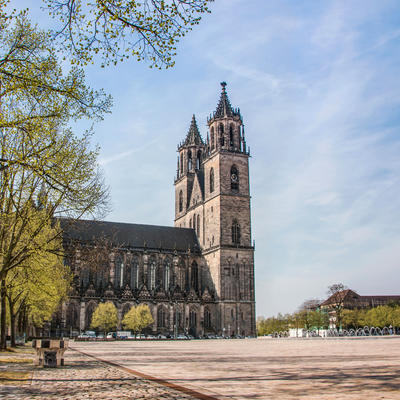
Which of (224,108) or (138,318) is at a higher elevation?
(224,108)

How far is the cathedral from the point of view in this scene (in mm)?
76500

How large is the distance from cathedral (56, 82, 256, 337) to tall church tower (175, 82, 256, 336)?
158 millimetres

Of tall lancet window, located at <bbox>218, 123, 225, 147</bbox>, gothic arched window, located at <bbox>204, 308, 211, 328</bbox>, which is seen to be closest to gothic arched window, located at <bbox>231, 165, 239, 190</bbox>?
tall lancet window, located at <bbox>218, 123, 225, 147</bbox>

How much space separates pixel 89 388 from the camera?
1053 centimetres

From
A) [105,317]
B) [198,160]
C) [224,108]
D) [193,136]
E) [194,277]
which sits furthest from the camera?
[193,136]

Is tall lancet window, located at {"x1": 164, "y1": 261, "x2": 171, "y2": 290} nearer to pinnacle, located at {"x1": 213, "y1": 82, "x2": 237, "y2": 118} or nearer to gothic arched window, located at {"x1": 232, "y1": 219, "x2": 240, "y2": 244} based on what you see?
gothic arched window, located at {"x1": 232, "y1": 219, "x2": 240, "y2": 244}

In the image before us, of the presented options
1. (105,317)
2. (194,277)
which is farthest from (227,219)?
(105,317)

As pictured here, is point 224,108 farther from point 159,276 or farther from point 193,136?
point 159,276

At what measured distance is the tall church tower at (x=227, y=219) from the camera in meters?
77.9

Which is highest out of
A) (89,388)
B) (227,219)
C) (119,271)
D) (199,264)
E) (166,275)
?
(227,219)

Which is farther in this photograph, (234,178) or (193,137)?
(193,137)

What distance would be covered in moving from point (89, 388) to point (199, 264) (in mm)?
75120

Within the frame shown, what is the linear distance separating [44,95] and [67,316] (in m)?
63.7

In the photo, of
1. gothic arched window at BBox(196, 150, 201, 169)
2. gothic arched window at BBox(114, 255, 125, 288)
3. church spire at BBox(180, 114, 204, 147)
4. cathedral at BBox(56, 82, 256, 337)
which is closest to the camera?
cathedral at BBox(56, 82, 256, 337)
